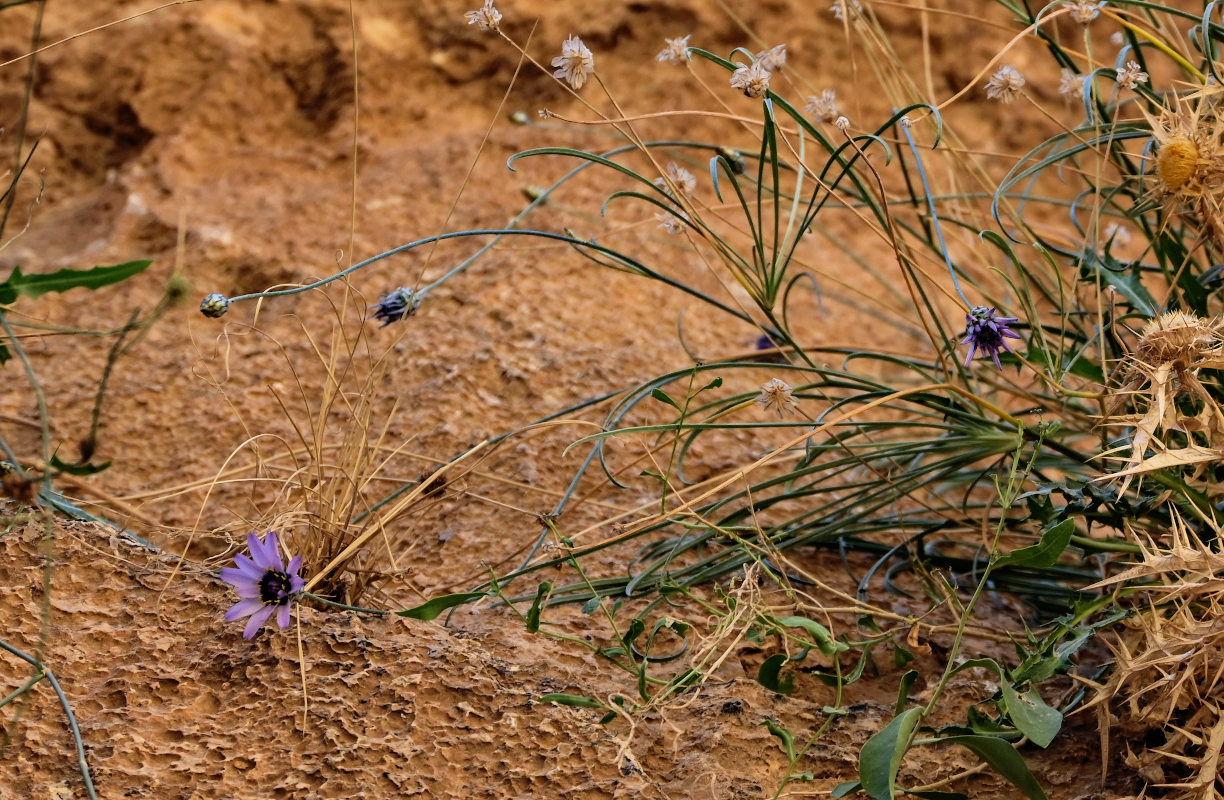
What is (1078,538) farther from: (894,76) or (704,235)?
(894,76)

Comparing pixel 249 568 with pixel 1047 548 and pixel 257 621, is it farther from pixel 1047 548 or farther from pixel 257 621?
pixel 1047 548

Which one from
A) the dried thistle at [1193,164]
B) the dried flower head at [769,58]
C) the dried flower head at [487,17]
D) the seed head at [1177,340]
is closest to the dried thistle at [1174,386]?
the seed head at [1177,340]

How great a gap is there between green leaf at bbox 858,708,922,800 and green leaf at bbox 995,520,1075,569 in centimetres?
16

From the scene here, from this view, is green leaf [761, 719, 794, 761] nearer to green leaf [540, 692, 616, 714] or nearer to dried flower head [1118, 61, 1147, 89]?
green leaf [540, 692, 616, 714]

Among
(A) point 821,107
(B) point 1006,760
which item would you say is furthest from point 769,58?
(B) point 1006,760

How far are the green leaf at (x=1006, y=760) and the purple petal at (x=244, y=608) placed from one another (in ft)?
2.09

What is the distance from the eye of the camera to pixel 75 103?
7.27 ft

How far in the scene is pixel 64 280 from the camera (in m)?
1.22

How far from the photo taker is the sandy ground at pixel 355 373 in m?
1.01

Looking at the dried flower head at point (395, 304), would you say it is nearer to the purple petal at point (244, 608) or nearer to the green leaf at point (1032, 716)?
the purple petal at point (244, 608)

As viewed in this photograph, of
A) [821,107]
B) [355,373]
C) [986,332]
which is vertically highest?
[821,107]

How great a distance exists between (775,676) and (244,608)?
0.51m

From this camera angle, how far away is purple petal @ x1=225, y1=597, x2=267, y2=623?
104 centimetres

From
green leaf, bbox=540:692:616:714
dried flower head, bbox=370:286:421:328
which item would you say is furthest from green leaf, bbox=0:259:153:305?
green leaf, bbox=540:692:616:714
